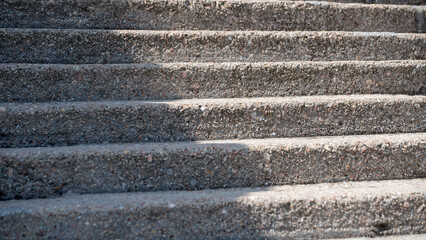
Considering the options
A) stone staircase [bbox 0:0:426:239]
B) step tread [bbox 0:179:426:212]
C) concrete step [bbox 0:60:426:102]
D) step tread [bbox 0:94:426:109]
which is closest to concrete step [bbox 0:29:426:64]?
stone staircase [bbox 0:0:426:239]

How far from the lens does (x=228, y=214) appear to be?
4.78 feet

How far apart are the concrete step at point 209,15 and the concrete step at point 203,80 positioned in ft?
1.33

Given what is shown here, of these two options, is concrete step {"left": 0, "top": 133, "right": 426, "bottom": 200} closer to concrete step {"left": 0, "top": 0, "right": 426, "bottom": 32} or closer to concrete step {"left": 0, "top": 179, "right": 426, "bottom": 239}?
concrete step {"left": 0, "top": 179, "right": 426, "bottom": 239}

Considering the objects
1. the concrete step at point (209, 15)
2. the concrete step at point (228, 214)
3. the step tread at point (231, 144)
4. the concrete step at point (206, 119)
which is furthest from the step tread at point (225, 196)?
the concrete step at point (209, 15)

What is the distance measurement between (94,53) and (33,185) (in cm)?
83

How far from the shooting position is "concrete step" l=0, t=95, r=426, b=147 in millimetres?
1676

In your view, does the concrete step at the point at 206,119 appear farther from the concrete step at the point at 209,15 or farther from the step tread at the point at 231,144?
the concrete step at the point at 209,15

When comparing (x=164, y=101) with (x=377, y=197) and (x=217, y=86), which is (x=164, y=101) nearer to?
(x=217, y=86)

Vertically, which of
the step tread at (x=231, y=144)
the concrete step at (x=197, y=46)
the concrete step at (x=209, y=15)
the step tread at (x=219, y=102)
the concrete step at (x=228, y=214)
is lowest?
the concrete step at (x=228, y=214)

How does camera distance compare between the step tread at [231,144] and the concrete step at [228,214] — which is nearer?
the concrete step at [228,214]

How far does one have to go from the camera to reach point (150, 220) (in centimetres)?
141

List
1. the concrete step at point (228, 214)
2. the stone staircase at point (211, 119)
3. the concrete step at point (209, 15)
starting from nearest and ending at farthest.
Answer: the concrete step at point (228, 214), the stone staircase at point (211, 119), the concrete step at point (209, 15)

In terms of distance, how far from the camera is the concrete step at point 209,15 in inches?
85.1

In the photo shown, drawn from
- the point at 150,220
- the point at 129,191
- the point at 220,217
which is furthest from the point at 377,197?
the point at 129,191
